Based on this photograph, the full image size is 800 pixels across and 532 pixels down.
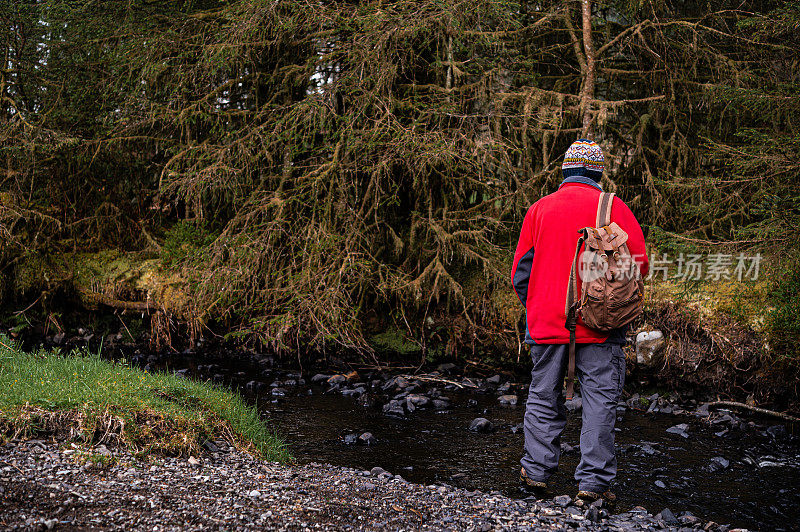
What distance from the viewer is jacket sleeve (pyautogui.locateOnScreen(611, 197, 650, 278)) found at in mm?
3973

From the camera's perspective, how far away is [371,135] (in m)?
8.11

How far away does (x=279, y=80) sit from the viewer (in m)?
9.74

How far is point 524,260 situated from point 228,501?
2419 mm

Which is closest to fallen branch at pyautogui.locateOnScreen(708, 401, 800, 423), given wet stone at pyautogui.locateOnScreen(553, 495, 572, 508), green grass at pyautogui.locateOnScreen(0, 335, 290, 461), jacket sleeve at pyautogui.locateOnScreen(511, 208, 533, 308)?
wet stone at pyautogui.locateOnScreen(553, 495, 572, 508)

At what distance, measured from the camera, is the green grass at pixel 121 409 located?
436 centimetres

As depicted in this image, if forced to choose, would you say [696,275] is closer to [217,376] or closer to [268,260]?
Answer: [268,260]

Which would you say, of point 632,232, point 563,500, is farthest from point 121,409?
point 632,232

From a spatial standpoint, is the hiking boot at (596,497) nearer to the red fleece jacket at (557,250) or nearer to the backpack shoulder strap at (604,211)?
the red fleece jacket at (557,250)

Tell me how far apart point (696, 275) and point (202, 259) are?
6463mm

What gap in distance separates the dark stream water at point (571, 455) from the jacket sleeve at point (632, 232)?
5.39ft

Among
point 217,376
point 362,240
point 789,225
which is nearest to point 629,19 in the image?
point 789,225

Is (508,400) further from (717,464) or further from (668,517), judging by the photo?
(668,517)

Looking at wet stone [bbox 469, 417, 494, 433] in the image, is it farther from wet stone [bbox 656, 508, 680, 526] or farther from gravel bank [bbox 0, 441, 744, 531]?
wet stone [bbox 656, 508, 680, 526]

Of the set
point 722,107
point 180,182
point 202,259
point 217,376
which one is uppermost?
point 722,107
